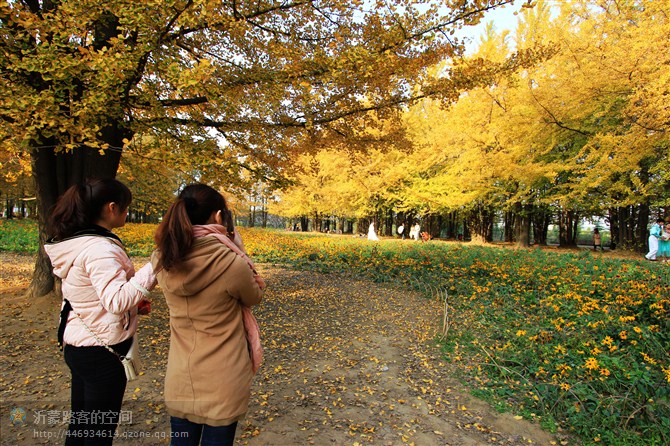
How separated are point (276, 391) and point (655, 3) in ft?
36.9

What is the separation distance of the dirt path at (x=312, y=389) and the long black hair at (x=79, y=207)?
1769mm

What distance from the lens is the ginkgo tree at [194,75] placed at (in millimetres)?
3199

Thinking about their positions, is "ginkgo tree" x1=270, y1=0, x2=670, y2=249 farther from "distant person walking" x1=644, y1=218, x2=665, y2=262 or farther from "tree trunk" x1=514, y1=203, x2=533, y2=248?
"distant person walking" x1=644, y1=218, x2=665, y2=262

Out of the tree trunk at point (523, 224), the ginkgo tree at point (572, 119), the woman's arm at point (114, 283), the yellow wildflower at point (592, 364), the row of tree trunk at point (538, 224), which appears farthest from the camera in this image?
the tree trunk at point (523, 224)

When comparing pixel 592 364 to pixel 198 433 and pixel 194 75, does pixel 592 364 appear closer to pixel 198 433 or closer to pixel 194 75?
pixel 198 433

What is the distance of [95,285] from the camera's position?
5.07ft

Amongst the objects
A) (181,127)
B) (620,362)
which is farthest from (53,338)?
(620,362)

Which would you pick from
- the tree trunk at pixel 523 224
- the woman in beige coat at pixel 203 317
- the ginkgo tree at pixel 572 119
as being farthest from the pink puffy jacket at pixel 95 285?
the tree trunk at pixel 523 224

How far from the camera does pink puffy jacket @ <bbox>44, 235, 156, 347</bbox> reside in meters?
1.55

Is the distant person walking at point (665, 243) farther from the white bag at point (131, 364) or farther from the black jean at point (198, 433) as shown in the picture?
the white bag at point (131, 364)

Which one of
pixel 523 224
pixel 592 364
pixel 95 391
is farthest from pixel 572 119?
pixel 95 391

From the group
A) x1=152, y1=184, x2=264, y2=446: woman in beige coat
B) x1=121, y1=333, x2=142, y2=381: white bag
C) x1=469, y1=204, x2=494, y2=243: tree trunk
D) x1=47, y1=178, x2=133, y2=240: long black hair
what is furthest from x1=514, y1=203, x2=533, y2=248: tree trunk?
x1=47, y1=178, x2=133, y2=240: long black hair

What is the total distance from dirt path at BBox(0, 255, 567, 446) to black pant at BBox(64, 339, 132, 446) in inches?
42.1

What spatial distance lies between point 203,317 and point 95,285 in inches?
20.7
